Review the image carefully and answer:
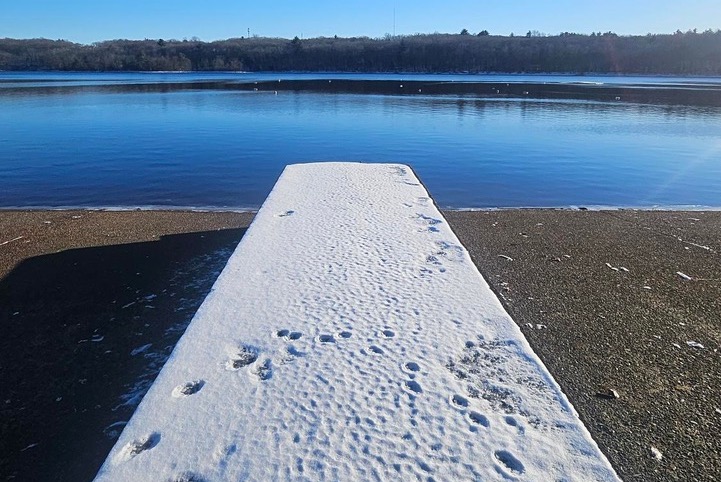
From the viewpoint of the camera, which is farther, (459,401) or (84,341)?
(84,341)

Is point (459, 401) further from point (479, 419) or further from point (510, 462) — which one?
point (510, 462)

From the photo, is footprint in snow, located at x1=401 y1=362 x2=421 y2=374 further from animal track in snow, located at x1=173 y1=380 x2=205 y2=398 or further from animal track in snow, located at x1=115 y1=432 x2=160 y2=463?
animal track in snow, located at x1=115 y1=432 x2=160 y2=463

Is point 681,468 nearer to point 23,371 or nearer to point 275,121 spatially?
point 23,371

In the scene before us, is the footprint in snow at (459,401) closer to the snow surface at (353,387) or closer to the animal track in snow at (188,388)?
the snow surface at (353,387)

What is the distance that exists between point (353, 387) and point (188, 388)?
1185 millimetres

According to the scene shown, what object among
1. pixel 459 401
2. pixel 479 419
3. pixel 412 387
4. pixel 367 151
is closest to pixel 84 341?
pixel 412 387

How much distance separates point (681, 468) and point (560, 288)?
362cm

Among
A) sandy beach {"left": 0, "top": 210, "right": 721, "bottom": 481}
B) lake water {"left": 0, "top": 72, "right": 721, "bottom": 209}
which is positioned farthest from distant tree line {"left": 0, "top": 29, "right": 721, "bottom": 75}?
sandy beach {"left": 0, "top": 210, "right": 721, "bottom": 481}

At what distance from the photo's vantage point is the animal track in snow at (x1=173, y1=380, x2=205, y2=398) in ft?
12.7

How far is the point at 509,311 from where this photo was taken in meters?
6.58

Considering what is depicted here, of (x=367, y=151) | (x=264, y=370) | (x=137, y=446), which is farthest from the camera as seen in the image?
(x=367, y=151)

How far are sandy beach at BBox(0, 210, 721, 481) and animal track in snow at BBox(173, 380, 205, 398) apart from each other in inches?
35.3

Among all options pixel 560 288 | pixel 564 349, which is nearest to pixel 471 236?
pixel 560 288

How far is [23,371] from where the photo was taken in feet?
17.5
